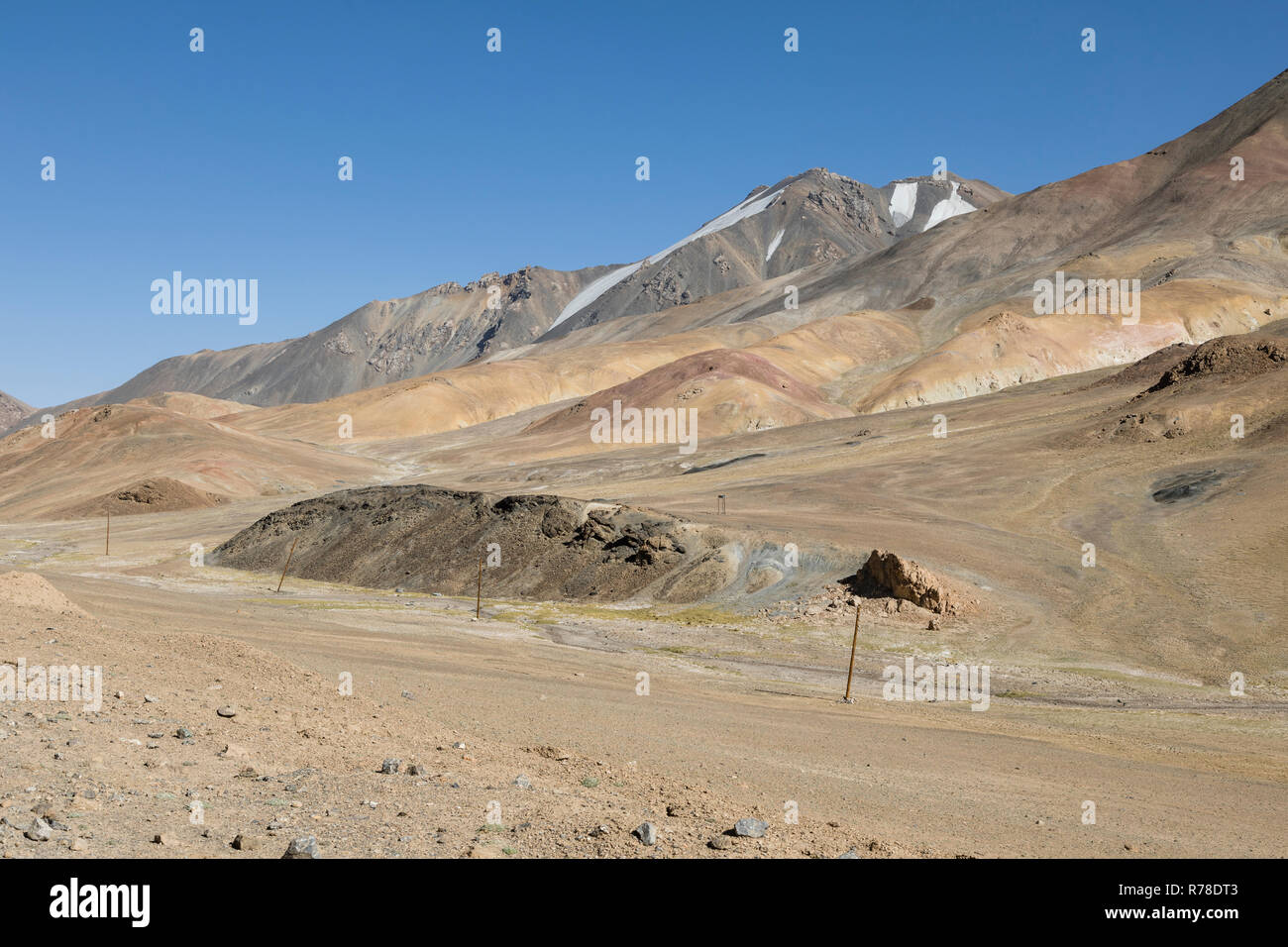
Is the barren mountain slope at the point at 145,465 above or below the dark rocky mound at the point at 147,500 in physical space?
above

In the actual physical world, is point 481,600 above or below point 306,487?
below

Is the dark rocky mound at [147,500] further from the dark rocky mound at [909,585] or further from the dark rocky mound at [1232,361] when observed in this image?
the dark rocky mound at [1232,361]

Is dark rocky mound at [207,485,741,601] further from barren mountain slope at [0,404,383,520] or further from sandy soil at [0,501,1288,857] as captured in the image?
barren mountain slope at [0,404,383,520]

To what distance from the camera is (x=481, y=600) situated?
1770 inches

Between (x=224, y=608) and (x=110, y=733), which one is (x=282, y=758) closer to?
→ (x=110, y=733)

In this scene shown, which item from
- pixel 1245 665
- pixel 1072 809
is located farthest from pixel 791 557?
pixel 1072 809

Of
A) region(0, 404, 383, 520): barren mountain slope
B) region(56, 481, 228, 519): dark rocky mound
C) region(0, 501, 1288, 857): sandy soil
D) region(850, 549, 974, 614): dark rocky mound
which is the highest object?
region(0, 404, 383, 520): barren mountain slope

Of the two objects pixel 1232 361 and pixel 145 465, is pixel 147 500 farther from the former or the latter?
pixel 1232 361

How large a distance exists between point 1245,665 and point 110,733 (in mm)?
29895

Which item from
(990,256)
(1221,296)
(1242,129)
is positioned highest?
(1242,129)

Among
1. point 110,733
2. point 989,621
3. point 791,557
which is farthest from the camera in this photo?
point 791,557

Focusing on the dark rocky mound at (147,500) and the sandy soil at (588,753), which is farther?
the dark rocky mound at (147,500)

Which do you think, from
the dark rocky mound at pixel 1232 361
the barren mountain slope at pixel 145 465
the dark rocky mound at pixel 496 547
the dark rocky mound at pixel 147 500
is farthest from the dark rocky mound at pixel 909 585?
the barren mountain slope at pixel 145 465

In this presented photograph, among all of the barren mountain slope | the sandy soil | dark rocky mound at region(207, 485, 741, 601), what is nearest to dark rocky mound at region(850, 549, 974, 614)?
the sandy soil
